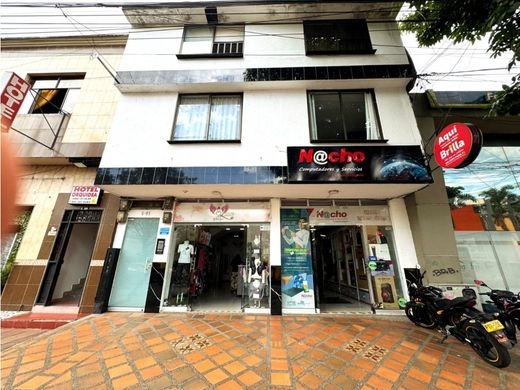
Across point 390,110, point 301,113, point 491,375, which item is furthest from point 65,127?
point 491,375

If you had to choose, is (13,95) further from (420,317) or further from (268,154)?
(420,317)

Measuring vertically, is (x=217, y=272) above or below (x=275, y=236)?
below

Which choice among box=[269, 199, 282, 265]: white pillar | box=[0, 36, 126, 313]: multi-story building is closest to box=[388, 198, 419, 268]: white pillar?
box=[269, 199, 282, 265]: white pillar

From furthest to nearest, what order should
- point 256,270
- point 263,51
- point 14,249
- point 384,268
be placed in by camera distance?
point 263,51, point 14,249, point 256,270, point 384,268

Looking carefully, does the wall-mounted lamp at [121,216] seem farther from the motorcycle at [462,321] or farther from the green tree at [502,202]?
the green tree at [502,202]

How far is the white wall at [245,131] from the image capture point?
5633mm

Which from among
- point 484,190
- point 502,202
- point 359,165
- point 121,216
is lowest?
point 121,216

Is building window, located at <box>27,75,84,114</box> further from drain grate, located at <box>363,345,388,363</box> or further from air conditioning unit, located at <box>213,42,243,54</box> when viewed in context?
drain grate, located at <box>363,345,388,363</box>

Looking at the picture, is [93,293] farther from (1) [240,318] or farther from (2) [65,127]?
(2) [65,127]

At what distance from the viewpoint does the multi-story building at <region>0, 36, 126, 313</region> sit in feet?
20.1

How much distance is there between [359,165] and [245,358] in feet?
15.4

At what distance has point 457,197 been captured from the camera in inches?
250

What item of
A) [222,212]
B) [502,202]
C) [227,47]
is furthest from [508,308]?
[227,47]

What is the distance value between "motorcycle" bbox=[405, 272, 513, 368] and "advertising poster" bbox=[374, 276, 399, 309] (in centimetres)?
53
